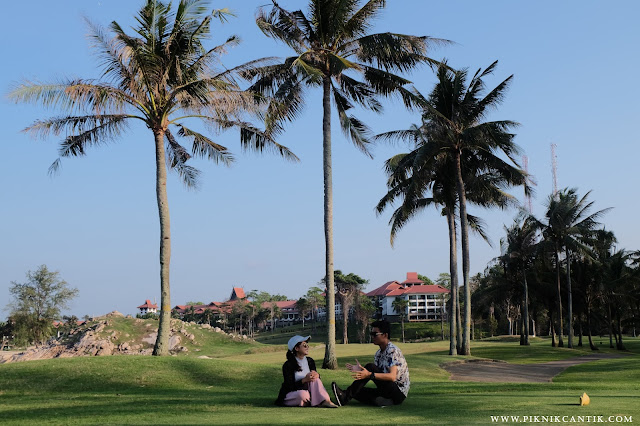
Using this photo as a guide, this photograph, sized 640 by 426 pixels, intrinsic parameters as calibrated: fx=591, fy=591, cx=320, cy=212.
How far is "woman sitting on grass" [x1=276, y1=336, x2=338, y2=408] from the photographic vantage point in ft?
31.8

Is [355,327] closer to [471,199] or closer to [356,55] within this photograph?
[471,199]

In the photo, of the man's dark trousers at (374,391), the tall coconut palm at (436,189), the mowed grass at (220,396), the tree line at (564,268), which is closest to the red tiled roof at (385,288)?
the tree line at (564,268)

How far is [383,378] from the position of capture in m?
9.48

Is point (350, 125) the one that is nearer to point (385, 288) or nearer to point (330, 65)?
point (330, 65)

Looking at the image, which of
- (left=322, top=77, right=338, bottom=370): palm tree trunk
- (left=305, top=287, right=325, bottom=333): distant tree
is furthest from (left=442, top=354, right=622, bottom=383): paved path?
(left=305, top=287, right=325, bottom=333): distant tree

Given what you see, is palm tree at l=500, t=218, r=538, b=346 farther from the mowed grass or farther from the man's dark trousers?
the man's dark trousers

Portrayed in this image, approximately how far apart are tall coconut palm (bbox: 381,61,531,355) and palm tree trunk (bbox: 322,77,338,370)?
10089 mm

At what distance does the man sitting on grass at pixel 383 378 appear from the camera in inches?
377

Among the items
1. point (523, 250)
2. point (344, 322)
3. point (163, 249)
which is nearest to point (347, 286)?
point (344, 322)

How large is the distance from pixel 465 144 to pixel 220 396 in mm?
25307

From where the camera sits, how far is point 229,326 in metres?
138

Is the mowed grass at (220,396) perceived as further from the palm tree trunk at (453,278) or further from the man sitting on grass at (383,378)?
the palm tree trunk at (453,278)

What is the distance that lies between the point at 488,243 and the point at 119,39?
29014 millimetres

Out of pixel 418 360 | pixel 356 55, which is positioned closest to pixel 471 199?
pixel 418 360
